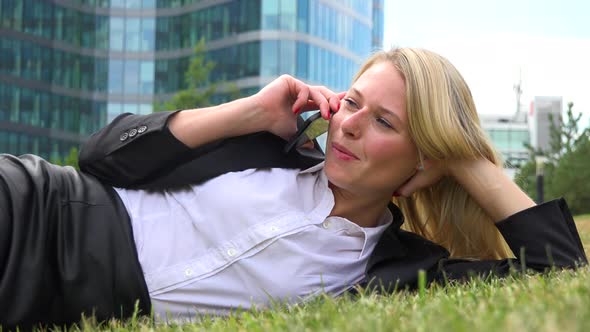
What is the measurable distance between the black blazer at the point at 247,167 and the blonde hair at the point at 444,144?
289mm

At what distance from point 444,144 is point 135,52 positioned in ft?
172

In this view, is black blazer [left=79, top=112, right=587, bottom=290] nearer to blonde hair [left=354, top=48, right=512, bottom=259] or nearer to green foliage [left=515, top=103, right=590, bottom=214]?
blonde hair [left=354, top=48, right=512, bottom=259]

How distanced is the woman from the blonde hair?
1cm

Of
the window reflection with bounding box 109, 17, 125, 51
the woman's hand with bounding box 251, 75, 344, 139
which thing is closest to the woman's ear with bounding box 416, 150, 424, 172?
the woman's hand with bounding box 251, 75, 344, 139

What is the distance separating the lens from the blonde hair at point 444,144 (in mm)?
3977

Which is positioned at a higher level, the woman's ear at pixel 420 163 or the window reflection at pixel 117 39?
the woman's ear at pixel 420 163

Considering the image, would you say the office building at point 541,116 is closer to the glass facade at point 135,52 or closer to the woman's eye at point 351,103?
the glass facade at point 135,52

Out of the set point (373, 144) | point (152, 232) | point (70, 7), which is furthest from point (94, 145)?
point (70, 7)

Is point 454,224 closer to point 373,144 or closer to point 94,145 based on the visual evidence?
point 373,144

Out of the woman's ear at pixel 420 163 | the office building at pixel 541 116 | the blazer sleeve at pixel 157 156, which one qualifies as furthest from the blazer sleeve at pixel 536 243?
the office building at pixel 541 116

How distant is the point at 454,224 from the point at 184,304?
5.51 feet

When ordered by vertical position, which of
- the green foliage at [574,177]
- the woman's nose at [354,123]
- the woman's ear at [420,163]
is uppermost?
the woman's nose at [354,123]

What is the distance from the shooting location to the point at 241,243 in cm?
380

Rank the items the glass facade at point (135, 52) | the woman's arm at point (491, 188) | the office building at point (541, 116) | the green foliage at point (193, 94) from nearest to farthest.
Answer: the woman's arm at point (491, 188), the green foliage at point (193, 94), the glass facade at point (135, 52), the office building at point (541, 116)
